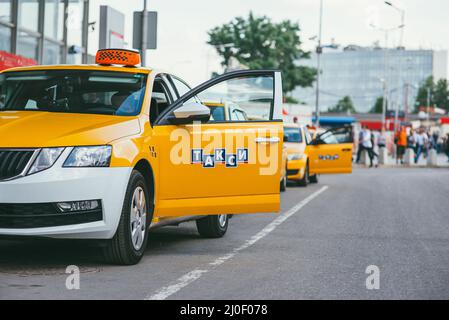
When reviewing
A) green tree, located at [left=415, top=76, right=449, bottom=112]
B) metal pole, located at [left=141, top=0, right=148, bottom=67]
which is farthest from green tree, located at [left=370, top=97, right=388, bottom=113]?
metal pole, located at [left=141, top=0, right=148, bottom=67]

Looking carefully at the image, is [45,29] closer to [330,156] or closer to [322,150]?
[322,150]

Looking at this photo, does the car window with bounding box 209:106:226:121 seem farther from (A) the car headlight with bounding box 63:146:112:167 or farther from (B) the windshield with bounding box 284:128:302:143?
(B) the windshield with bounding box 284:128:302:143

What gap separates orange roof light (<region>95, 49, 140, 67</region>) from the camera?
9164 millimetres

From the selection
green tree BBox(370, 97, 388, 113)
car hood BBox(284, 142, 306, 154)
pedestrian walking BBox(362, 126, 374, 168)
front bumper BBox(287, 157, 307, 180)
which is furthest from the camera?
green tree BBox(370, 97, 388, 113)

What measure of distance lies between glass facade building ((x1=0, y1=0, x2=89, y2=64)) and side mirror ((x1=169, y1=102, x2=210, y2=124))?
519 inches

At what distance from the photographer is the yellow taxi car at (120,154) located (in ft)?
23.6

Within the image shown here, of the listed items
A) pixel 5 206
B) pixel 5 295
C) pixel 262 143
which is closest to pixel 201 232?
pixel 262 143

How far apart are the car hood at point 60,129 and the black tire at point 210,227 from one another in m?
2.44

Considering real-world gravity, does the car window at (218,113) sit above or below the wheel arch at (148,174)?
above

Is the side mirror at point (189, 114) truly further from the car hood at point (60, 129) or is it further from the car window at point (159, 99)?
the car window at point (159, 99)

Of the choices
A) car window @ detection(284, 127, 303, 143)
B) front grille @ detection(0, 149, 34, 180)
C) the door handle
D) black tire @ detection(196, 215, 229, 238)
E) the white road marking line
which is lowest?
the white road marking line

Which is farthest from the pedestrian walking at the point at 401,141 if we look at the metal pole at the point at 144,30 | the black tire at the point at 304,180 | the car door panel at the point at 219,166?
the car door panel at the point at 219,166
